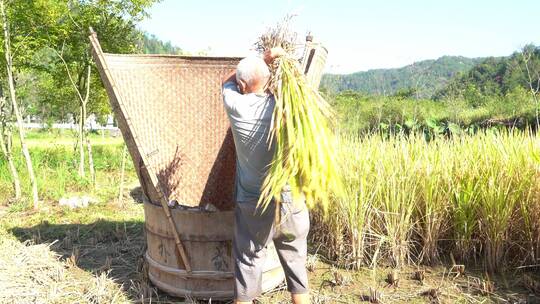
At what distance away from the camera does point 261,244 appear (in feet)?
8.22

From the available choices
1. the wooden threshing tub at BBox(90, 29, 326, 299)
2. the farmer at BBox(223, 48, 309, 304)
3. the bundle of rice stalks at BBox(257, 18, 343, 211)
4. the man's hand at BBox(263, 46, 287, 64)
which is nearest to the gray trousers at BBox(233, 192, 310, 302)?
the farmer at BBox(223, 48, 309, 304)

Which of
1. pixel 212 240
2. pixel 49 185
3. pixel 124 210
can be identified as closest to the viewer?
pixel 212 240

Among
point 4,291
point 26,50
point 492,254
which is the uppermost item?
point 26,50

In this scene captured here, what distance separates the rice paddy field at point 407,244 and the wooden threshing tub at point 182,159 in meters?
0.25

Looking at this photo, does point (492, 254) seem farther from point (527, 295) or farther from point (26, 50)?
point (26, 50)

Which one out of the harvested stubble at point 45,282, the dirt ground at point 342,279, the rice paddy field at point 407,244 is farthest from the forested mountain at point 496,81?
the harvested stubble at point 45,282

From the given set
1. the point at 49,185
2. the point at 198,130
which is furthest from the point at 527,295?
the point at 49,185

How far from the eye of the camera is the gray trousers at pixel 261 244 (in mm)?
2459

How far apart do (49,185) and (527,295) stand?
6.26 meters

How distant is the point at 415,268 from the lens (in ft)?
11.2

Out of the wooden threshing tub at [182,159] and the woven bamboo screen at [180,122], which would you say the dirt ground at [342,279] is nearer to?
the wooden threshing tub at [182,159]

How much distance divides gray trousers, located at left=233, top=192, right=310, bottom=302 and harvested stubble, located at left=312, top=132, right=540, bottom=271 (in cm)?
90

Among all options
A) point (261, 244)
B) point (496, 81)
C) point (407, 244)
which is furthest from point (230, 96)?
point (496, 81)

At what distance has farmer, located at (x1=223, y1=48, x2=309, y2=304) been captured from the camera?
2.27 meters
